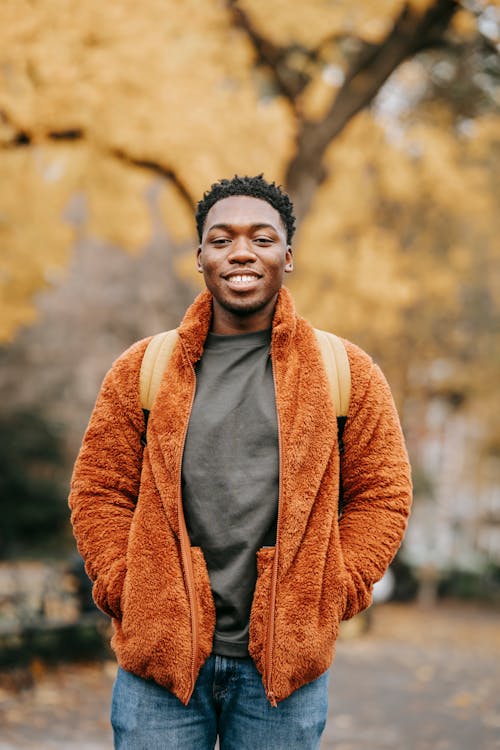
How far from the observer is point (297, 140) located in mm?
8961

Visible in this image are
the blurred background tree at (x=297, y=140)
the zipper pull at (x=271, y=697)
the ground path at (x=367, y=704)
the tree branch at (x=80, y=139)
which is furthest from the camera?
the tree branch at (x=80, y=139)

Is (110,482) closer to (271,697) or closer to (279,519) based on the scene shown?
(279,519)

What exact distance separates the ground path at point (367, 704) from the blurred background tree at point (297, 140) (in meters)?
3.35

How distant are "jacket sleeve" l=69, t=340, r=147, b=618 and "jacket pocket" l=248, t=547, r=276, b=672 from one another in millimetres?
343

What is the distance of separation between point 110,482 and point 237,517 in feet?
1.16

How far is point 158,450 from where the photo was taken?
7.47 ft

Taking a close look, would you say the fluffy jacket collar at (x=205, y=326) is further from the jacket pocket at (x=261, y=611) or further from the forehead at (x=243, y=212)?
the jacket pocket at (x=261, y=611)

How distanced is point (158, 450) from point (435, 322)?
52.4 ft

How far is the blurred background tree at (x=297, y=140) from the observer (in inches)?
305

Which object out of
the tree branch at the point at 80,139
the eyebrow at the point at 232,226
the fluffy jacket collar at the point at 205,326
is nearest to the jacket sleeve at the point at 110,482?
the fluffy jacket collar at the point at 205,326

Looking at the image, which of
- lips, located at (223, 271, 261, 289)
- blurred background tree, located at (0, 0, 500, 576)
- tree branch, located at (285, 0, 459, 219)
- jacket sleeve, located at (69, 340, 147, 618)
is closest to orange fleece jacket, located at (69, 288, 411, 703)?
jacket sleeve, located at (69, 340, 147, 618)

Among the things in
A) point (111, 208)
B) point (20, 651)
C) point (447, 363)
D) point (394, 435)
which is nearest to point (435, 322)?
point (447, 363)

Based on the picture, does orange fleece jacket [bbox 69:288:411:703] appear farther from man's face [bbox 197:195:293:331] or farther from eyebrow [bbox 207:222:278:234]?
eyebrow [bbox 207:222:278:234]

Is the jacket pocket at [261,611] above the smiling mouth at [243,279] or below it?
below
